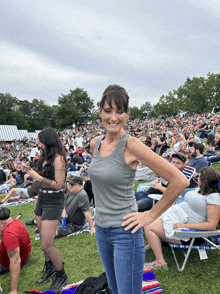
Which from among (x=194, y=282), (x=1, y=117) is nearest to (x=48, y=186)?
(x=194, y=282)

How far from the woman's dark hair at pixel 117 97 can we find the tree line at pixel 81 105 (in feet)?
183

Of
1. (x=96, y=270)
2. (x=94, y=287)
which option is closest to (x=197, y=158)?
(x=96, y=270)

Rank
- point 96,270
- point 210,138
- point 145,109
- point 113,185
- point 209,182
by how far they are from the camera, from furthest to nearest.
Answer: point 145,109 < point 210,138 < point 96,270 < point 209,182 < point 113,185

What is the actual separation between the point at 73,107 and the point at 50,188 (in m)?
60.2

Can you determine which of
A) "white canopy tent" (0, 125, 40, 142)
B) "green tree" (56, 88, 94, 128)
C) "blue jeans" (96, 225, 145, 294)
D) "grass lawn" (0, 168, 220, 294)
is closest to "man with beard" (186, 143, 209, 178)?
"grass lawn" (0, 168, 220, 294)

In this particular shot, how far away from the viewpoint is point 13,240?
9.16 feet

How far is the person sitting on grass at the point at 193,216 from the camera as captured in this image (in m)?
2.84

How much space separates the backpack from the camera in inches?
95.5

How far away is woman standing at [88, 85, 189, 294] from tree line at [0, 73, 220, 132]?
5592cm

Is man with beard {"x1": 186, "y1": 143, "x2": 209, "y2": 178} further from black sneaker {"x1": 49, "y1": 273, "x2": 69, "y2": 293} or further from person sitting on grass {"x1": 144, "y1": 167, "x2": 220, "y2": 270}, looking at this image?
black sneaker {"x1": 49, "y1": 273, "x2": 69, "y2": 293}

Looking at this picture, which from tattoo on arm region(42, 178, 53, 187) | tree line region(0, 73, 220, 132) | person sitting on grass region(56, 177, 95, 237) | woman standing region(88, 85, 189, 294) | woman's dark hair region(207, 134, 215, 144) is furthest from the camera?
tree line region(0, 73, 220, 132)

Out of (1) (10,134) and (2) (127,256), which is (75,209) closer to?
(2) (127,256)

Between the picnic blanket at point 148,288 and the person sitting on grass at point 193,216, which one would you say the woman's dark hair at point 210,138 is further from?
the picnic blanket at point 148,288

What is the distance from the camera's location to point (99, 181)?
4.49 ft
